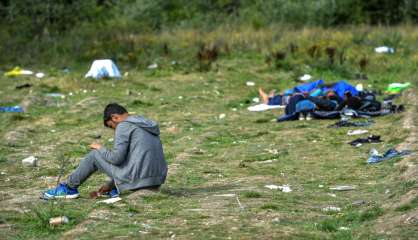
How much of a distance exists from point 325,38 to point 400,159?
54.1ft

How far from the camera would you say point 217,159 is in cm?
1256

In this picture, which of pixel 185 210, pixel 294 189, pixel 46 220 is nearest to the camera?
pixel 46 220

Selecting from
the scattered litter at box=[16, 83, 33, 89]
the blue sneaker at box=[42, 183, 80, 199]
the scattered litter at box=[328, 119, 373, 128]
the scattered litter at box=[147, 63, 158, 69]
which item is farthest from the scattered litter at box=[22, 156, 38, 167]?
the scattered litter at box=[147, 63, 158, 69]

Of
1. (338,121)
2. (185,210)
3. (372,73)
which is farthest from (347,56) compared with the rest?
Answer: (185,210)

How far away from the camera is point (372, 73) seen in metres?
23.8

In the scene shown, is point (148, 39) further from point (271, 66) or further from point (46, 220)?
point (46, 220)

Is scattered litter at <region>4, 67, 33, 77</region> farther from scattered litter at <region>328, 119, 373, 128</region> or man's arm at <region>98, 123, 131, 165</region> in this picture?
man's arm at <region>98, 123, 131, 165</region>

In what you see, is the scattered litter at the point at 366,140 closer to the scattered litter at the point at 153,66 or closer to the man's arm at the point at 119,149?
the man's arm at the point at 119,149

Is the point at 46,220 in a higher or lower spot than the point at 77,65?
higher

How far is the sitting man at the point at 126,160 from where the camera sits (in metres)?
9.26

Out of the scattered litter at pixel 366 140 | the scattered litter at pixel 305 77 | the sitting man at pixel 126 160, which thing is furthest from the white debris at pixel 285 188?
the scattered litter at pixel 305 77

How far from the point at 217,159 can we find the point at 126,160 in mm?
3368

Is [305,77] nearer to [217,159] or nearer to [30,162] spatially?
[217,159]

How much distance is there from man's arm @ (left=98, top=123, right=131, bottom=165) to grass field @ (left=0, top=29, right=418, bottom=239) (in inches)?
18.3
